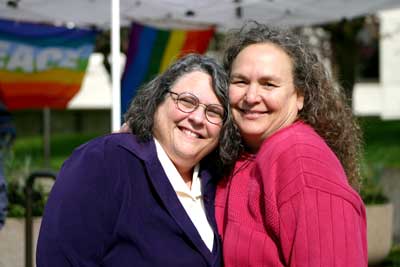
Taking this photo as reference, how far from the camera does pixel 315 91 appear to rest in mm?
2838

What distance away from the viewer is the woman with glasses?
2.66m

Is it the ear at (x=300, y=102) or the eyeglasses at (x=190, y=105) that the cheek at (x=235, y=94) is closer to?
the eyeglasses at (x=190, y=105)

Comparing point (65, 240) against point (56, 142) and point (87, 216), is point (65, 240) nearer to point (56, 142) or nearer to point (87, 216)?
point (87, 216)

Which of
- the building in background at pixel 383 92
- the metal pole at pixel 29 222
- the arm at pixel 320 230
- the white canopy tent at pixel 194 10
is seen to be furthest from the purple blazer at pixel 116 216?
the building in background at pixel 383 92

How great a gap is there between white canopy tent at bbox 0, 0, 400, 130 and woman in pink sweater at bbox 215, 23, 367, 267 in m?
4.20

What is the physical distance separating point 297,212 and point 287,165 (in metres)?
0.18

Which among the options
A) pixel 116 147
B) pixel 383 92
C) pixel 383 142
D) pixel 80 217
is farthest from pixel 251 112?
pixel 383 92

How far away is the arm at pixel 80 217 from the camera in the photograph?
2641 mm

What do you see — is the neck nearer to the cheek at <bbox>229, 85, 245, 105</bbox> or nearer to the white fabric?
the cheek at <bbox>229, 85, 245, 105</bbox>

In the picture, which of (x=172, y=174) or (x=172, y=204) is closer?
(x=172, y=204)

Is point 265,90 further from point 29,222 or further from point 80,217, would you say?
point 29,222

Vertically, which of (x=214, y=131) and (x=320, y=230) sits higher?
(x=214, y=131)

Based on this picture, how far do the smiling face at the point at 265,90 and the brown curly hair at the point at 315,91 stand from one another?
30 millimetres

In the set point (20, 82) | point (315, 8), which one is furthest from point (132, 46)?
point (315, 8)
